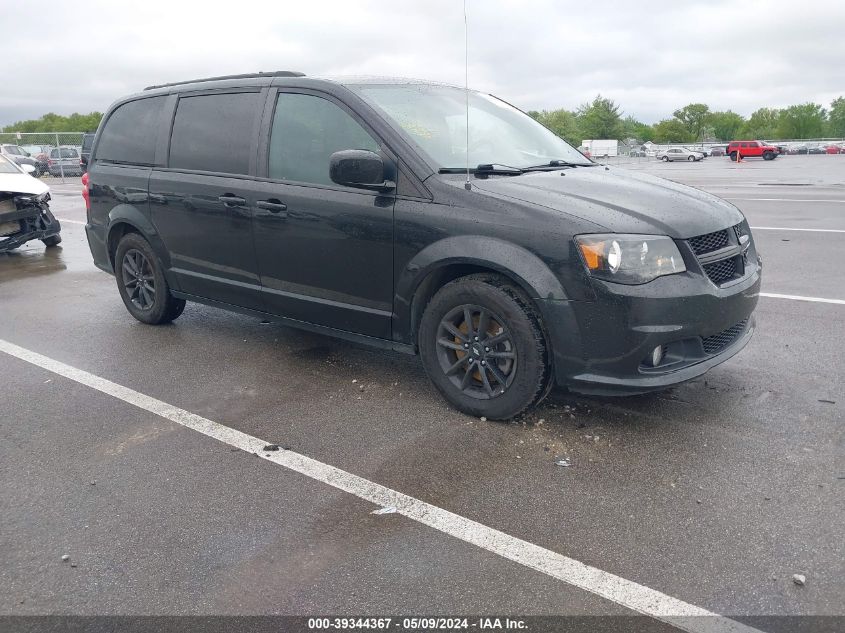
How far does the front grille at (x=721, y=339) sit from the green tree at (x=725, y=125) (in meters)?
155

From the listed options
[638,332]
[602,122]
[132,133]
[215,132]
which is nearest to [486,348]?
[638,332]

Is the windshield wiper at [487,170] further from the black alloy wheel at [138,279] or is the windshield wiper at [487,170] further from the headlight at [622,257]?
the black alloy wheel at [138,279]

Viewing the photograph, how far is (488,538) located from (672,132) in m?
147

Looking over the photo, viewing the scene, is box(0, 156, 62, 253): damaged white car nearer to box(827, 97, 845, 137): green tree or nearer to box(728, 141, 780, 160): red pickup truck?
box(728, 141, 780, 160): red pickup truck

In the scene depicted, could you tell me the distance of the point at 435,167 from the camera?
13.3 ft

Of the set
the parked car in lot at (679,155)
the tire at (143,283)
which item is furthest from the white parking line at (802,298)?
the parked car in lot at (679,155)

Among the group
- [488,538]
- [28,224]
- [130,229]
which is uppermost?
[130,229]

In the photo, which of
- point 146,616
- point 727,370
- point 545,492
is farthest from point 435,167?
point 146,616

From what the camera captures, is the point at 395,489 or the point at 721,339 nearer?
the point at 395,489

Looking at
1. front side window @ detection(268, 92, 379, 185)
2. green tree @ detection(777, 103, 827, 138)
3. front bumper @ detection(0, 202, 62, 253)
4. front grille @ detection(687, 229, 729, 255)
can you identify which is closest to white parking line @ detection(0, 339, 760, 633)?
front side window @ detection(268, 92, 379, 185)

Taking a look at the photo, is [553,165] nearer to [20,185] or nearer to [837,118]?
[20,185]

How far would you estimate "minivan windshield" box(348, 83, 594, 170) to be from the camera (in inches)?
168

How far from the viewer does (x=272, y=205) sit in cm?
463

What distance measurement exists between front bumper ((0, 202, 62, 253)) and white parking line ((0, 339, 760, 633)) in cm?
681
